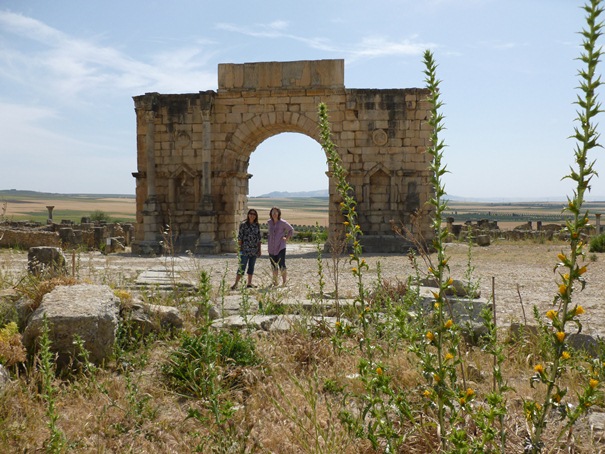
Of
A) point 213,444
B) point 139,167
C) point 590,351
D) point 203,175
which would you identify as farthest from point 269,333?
point 139,167

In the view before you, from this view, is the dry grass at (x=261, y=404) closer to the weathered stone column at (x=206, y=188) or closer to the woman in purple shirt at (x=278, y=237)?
the woman in purple shirt at (x=278, y=237)

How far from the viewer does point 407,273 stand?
33.8ft

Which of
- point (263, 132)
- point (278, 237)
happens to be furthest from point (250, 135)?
point (278, 237)

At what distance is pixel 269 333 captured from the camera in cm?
530

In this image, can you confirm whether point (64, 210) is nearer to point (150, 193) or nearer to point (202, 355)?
point (150, 193)

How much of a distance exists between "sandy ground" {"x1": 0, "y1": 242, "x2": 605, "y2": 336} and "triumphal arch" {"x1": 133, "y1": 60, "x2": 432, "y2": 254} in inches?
63.2

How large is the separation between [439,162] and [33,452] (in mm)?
2789

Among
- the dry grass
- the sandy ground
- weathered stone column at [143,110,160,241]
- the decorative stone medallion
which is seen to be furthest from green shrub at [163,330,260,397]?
weathered stone column at [143,110,160,241]

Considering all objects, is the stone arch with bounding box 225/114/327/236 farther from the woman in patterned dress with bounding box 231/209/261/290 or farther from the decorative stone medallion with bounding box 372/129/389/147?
the woman in patterned dress with bounding box 231/209/261/290

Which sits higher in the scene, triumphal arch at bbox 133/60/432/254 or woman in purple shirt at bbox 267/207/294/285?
triumphal arch at bbox 133/60/432/254

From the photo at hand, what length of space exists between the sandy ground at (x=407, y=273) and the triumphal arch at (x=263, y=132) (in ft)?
5.26

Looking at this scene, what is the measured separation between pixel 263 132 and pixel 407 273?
900cm

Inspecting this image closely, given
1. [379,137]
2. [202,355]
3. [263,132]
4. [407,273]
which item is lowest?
[407,273]

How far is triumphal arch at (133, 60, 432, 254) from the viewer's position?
16875mm
